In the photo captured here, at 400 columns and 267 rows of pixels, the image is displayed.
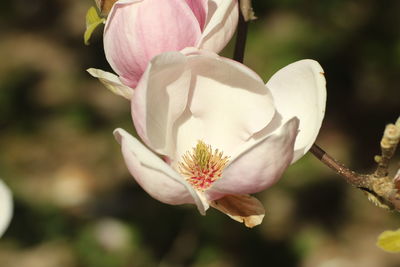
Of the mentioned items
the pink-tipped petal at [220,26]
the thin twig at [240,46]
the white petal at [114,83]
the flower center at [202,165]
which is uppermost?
the pink-tipped petal at [220,26]

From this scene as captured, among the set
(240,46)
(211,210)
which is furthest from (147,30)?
(211,210)

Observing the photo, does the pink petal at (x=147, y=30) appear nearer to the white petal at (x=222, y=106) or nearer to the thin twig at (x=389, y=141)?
the white petal at (x=222, y=106)

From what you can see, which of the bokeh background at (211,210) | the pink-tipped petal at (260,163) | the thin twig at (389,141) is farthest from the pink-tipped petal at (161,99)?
the bokeh background at (211,210)

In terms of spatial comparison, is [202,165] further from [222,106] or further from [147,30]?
[147,30]

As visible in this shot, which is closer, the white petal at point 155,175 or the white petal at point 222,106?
the white petal at point 155,175

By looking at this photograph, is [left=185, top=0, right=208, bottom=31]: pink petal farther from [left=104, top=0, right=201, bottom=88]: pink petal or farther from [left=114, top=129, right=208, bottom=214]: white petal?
[left=114, top=129, right=208, bottom=214]: white petal

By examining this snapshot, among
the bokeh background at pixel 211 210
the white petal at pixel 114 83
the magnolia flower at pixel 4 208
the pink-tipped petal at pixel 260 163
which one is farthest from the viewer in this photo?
the bokeh background at pixel 211 210
